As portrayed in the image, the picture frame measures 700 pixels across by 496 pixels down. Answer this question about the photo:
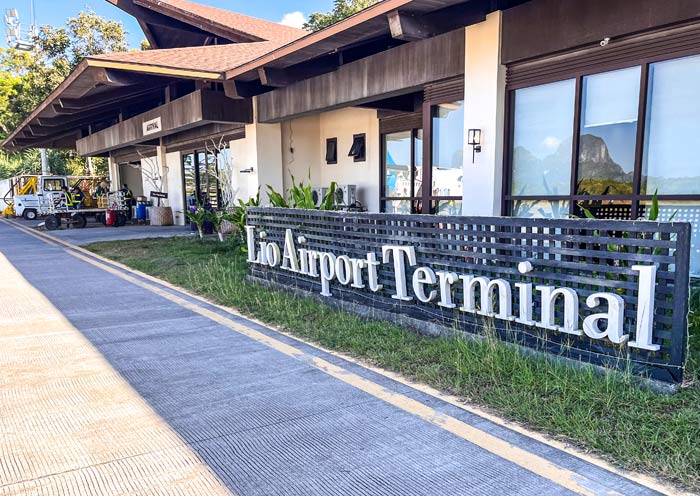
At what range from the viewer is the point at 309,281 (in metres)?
6.51

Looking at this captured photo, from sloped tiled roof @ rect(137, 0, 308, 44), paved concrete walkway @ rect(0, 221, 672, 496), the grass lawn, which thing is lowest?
paved concrete walkway @ rect(0, 221, 672, 496)

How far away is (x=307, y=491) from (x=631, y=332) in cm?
247

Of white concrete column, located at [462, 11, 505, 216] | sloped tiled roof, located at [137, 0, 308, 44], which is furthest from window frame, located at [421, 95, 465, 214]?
sloped tiled roof, located at [137, 0, 308, 44]

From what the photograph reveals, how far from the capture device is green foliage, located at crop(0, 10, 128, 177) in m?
31.1

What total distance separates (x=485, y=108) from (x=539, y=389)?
15.7 ft

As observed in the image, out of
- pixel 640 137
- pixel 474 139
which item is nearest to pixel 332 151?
pixel 474 139

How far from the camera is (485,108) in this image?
712 centimetres

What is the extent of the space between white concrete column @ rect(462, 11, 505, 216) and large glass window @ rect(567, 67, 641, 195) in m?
1.12

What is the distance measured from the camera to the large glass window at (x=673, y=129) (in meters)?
5.40

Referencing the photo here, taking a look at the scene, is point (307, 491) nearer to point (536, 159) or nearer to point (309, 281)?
point (309, 281)

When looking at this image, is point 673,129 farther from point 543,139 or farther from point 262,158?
point 262,158

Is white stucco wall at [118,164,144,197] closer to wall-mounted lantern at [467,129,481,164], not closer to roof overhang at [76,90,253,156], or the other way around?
roof overhang at [76,90,253,156]

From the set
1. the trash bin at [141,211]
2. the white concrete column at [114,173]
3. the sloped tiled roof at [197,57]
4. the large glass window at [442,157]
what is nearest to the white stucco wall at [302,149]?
the sloped tiled roof at [197,57]

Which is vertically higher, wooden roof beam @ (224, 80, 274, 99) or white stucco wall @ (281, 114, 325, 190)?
wooden roof beam @ (224, 80, 274, 99)
